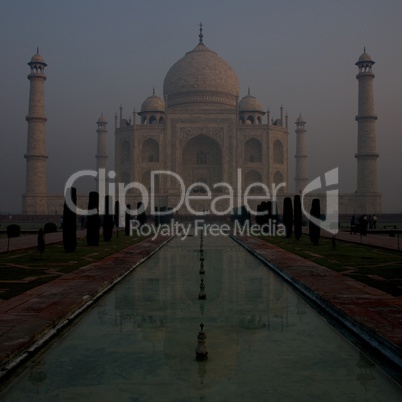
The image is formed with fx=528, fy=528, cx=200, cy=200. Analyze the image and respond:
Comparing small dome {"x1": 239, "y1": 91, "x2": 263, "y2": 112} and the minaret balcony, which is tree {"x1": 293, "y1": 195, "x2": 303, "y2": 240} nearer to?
the minaret balcony

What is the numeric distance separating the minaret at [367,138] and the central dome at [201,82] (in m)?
12.0

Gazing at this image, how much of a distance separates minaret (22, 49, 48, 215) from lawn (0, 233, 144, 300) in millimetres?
27416

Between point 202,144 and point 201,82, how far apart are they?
17.5ft

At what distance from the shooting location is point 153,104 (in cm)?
4691

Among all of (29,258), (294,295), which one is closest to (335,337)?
(294,295)

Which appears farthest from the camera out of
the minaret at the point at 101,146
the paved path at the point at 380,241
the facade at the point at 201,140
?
the minaret at the point at 101,146

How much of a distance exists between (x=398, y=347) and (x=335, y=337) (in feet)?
2.76

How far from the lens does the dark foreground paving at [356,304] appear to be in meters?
4.05

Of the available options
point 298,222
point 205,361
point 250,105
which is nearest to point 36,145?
point 250,105

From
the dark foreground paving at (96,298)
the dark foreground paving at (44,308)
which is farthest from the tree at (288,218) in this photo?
the dark foreground paving at (44,308)

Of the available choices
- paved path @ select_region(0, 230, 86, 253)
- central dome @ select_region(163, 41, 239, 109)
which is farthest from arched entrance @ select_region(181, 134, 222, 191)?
Result: paved path @ select_region(0, 230, 86, 253)

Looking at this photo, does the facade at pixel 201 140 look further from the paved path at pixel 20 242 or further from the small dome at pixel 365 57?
the paved path at pixel 20 242

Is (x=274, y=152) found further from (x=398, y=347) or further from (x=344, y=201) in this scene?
(x=398, y=347)

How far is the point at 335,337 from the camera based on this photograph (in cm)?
449
